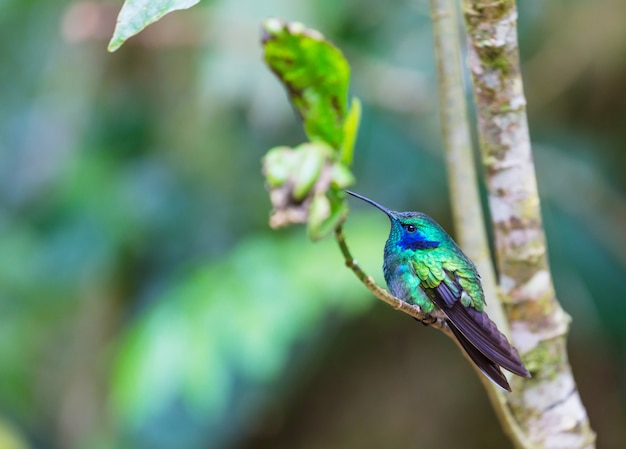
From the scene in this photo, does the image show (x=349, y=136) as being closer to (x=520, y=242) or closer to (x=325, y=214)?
(x=325, y=214)

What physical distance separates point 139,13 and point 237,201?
2904 mm

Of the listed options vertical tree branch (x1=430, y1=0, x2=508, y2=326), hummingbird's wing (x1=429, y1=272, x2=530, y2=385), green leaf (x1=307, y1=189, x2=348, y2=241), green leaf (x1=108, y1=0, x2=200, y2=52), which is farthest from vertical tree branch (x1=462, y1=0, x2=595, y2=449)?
green leaf (x1=307, y1=189, x2=348, y2=241)

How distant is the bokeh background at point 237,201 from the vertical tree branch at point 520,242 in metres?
1.86

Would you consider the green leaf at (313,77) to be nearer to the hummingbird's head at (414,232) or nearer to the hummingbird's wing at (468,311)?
the hummingbird's wing at (468,311)

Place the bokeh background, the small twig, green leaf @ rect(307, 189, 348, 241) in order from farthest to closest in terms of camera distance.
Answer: the bokeh background
the small twig
green leaf @ rect(307, 189, 348, 241)

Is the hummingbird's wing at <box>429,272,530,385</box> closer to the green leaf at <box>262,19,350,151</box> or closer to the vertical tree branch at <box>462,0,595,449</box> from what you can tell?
the vertical tree branch at <box>462,0,595,449</box>

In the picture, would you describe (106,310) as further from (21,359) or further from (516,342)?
(516,342)

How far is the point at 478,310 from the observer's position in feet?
3.63

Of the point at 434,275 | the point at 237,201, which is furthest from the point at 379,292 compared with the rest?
the point at 237,201

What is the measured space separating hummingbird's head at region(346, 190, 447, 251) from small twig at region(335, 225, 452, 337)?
5.2 inches

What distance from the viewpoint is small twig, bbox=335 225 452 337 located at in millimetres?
744

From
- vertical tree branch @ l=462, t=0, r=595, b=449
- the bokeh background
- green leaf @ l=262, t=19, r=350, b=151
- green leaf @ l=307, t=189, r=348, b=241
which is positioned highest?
green leaf @ l=262, t=19, r=350, b=151

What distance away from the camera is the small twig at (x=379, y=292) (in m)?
0.74

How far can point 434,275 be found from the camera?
1192 millimetres
